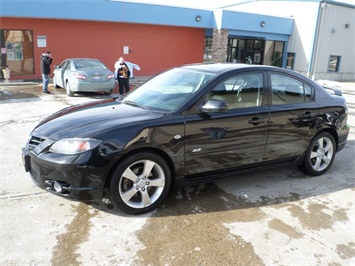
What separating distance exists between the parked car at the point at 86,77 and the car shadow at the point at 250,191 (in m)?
8.66

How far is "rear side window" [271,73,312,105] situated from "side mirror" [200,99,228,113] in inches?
38.3

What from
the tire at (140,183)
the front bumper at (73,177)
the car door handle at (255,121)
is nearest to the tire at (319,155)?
the car door handle at (255,121)

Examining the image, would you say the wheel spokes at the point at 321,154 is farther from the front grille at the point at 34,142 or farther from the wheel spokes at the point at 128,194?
the front grille at the point at 34,142

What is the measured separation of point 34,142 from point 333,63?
1040 inches

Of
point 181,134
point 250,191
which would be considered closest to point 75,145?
point 181,134

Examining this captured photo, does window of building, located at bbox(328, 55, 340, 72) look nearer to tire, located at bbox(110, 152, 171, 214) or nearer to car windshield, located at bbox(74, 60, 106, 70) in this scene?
car windshield, located at bbox(74, 60, 106, 70)

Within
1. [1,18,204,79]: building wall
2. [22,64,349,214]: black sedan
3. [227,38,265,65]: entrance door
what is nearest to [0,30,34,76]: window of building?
[1,18,204,79]: building wall

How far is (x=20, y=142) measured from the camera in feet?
21.0

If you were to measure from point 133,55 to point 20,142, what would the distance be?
47.5 ft

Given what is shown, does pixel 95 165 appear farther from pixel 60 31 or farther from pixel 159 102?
pixel 60 31

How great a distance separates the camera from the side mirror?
3.78 metres

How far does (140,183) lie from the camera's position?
12.0 feet

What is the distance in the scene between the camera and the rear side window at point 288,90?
4516mm

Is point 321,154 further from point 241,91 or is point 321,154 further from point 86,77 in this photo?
point 86,77
